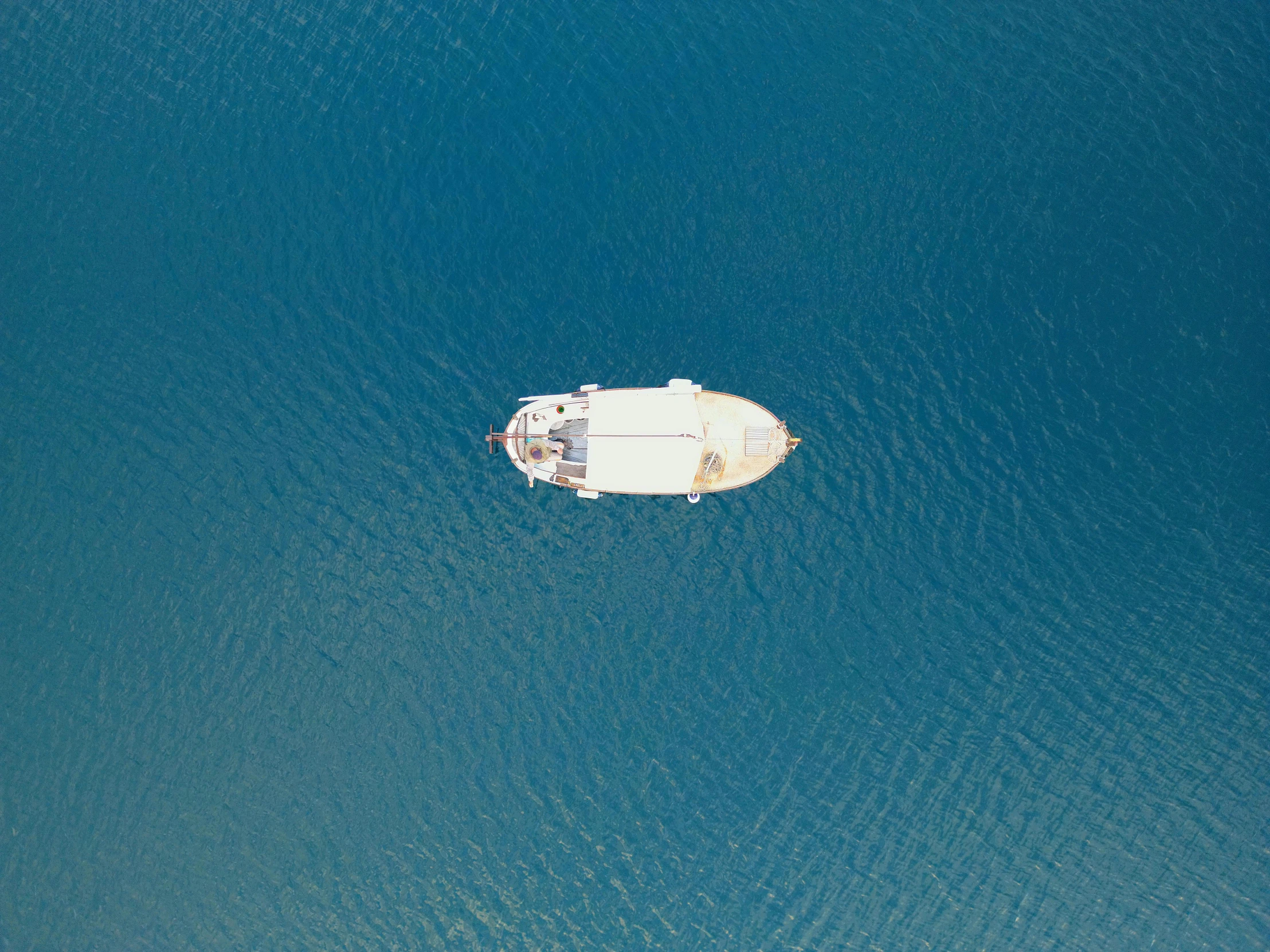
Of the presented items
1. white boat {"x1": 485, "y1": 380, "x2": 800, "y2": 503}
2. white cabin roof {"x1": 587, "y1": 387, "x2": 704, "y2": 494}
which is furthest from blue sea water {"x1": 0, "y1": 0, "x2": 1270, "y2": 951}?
white cabin roof {"x1": 587, "y1": 387, "x2": 704, "y2": 494}

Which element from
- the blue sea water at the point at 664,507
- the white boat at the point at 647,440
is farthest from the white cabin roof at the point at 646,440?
the blue sea water at the point at 664,507

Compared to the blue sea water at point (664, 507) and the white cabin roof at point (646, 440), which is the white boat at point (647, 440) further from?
the blue sea water at point (664, 507)

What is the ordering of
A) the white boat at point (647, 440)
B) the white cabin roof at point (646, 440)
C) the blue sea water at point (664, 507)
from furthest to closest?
the blue sea water at point (664, 507), the white boat at point (647, 440), the white cabin roof at point (646, 440)

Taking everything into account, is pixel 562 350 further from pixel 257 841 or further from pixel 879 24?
pixel 257 841

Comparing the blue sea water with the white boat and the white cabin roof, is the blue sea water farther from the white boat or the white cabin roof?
the white cabin roof

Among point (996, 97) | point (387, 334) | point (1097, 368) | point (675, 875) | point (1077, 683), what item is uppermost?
point (996, 97)

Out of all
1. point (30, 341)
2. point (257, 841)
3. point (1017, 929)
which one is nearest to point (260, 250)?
point (30, 341)

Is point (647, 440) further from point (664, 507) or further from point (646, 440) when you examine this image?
point (664, 507)

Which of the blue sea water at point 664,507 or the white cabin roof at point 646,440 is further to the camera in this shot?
the blue sea water at point 664,507
